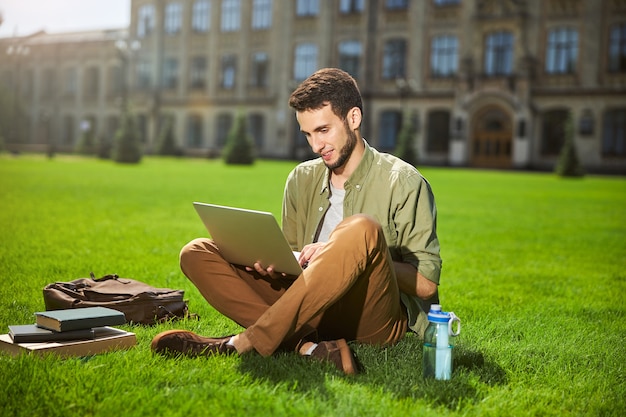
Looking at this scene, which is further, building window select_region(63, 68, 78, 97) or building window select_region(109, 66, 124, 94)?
building window select_region(63, 68, 78, 97)

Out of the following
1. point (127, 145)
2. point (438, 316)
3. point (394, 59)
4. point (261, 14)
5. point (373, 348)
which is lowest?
point (373, 348)

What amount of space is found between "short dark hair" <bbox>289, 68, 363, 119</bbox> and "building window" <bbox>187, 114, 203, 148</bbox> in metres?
47.2

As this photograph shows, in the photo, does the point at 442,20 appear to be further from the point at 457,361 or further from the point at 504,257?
the point at 457,361

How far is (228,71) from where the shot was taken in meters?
49.0

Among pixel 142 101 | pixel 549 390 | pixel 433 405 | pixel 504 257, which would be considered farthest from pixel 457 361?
pixel 142 101

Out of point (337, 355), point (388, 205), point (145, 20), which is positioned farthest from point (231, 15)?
point (337, 355)

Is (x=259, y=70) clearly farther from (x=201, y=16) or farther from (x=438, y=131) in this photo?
(x=438, y=131)

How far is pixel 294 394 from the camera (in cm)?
332

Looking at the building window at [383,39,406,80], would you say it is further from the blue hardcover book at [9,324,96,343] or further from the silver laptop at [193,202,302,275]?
the blue hardcover book at [9,324,96,343]

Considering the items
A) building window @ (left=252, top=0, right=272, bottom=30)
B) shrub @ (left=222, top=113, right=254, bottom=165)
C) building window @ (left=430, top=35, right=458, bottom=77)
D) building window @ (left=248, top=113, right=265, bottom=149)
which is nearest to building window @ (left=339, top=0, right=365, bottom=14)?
building window @ (left=252, top=0, right=272, bottom=30)

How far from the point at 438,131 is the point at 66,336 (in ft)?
128

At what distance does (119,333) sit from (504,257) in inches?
242

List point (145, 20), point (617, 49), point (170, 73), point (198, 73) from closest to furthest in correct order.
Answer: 1. point (617, 49)
2. point (198, 73)
3. point (170, 73)
4. point (145, 20)

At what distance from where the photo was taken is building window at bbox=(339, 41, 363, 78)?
144 ft
